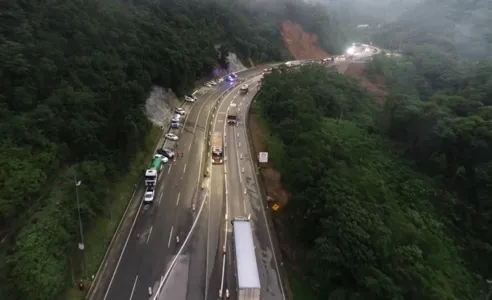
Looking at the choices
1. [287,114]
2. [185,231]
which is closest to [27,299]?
[185,231]

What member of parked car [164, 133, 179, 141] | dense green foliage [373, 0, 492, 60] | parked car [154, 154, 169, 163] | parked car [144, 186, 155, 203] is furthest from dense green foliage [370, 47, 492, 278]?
dense green foliage [373, 0, 492, 60]

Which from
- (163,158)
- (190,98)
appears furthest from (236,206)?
(190,98)

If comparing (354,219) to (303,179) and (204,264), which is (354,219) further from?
(204,264)

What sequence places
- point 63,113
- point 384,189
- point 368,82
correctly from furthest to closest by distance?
point 368,82 < point 384,189 < point 63,113

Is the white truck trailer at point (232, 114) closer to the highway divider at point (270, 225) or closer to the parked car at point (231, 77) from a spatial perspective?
the highway divider at point (270, 225)

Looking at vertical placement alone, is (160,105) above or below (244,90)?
above

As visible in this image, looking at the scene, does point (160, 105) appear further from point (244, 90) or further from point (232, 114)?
point (244, 90)

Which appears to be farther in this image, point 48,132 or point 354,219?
point 48,132
